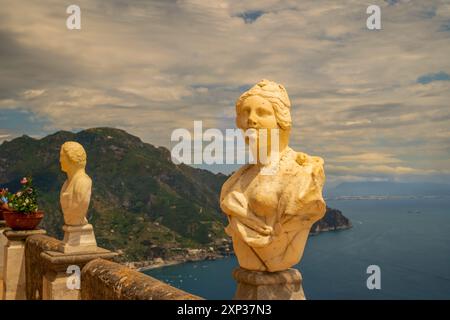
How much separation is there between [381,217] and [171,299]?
154 meters

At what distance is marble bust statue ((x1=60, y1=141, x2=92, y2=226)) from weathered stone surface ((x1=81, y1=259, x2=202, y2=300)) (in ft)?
3.77

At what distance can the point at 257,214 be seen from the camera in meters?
3.99

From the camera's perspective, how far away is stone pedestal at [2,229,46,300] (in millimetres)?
9844

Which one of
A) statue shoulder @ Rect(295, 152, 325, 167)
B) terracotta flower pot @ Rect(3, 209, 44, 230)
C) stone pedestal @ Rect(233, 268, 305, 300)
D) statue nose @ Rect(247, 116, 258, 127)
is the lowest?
stone pedestal @ Rect(233, 268, 305, 300)

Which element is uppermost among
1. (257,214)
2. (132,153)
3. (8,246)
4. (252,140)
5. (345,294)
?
(132,153)

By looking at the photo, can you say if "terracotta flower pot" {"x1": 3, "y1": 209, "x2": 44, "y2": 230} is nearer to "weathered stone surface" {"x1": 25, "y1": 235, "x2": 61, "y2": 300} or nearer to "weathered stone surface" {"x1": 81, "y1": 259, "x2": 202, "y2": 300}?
"weathered stone surface" {"x1": 25, "y1": 235, "x2": 61, "y2": 300}

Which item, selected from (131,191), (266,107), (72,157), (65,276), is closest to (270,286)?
(266,107)

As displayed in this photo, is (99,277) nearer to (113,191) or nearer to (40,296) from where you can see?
(40,296)

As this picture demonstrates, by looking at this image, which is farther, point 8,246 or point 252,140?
point 8,246

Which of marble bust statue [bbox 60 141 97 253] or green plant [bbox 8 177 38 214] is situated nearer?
marble bust statue [bbox 60 141 97 253]

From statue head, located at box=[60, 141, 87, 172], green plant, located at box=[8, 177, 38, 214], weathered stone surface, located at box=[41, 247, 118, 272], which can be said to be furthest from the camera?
green plant, located at box=[8, 177, 38, 214]

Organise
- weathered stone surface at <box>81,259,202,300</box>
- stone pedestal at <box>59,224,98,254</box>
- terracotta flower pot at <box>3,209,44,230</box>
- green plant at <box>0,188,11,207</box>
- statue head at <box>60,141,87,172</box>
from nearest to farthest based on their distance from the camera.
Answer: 1. weathered stone surface at <box>81,259,202,300</box>
2. stone pedestal at <box>59,224,98,254</box>
3. statue head at <box>60,141,87,172</box>
4. terracotta flower pot at <box>3,209,44,230</box>
5. green plant at <box>0,188,11,207</box>

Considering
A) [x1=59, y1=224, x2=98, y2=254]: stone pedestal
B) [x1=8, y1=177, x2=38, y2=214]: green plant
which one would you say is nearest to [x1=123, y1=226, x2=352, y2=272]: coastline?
[x1=8, y1=177, x2=38, y2=214]: green plant
